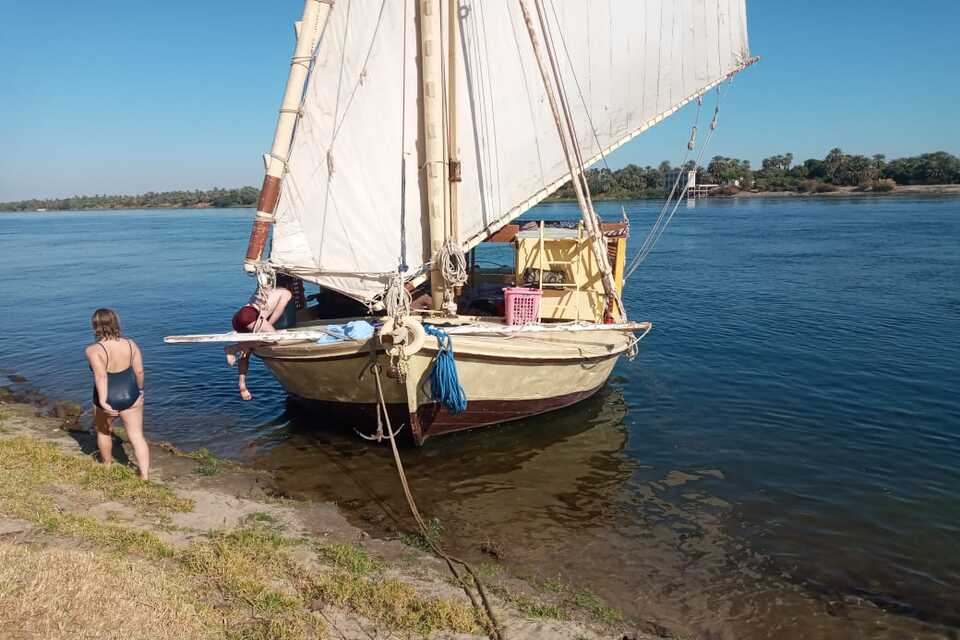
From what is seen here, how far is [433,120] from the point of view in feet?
33.6

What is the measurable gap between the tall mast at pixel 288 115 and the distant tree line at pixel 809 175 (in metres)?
91.7

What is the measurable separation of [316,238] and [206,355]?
28.5 ft

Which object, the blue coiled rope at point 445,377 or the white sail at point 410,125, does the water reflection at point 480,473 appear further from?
the white sail at point 410,125

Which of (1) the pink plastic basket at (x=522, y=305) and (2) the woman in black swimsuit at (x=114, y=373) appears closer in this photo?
(2) the woman in black swimsuit at (x=114, y=373)

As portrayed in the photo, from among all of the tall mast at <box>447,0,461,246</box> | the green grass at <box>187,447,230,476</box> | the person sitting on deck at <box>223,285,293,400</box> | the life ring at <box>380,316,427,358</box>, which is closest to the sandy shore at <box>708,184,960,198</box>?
the tall mast at <box>447,0,461,246</box>

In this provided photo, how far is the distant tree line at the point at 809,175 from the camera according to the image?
374ft

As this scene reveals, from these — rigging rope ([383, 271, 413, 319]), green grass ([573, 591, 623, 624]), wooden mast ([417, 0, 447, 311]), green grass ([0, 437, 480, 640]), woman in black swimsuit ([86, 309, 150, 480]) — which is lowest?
green grass ([573, 591, 623, 624])

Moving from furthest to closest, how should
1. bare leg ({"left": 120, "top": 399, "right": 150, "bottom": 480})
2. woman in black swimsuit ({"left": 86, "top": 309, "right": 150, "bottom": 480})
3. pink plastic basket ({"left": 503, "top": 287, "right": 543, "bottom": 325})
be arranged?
pink plastic basket ({"left": 503, "top": 287, "right": 543, "bottom": 325}), bare leg ({"left": 120, "top": 399, "right": 150, "bottom": 480}), woman in black swimsuit ({"left": 86, "top": 309, "right": 150, "bottom": 480})

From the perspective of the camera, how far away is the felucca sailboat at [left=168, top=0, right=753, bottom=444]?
390 inches

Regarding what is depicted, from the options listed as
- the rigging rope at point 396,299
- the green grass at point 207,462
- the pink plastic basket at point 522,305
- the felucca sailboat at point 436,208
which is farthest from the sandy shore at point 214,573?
the pink plastic basket at point 522,305

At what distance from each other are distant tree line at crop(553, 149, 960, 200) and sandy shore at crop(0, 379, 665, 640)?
95875mm

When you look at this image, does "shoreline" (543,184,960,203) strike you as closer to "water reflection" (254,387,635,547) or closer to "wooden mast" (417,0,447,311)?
"water reflection" (254,387,635,547)

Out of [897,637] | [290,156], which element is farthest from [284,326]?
[897,637]

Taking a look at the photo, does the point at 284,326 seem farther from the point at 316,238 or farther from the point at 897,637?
the point at 897,637
